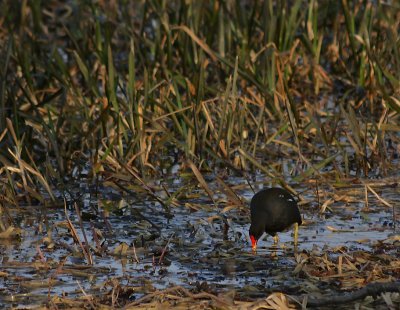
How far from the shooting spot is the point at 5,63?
23.4ft

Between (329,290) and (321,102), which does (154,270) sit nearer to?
(329,290)

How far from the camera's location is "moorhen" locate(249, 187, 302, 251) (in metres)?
5.77

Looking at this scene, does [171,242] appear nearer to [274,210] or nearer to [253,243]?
[253,243]

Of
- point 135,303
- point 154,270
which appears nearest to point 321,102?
point 154,270

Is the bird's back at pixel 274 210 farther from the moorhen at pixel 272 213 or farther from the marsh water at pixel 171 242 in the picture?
the marsh water at pixel 171 242

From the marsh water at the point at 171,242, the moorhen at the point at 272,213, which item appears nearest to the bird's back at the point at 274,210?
the moorhen at the point at 272,213

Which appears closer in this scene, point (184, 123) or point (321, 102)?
point (184, 123)

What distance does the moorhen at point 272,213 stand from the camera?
577 cm

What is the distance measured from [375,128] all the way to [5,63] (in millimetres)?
2239

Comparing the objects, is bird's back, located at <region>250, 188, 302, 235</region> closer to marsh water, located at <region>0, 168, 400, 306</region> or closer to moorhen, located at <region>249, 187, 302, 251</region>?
moorhen, located at <region>249, 187, 302, 251</region>

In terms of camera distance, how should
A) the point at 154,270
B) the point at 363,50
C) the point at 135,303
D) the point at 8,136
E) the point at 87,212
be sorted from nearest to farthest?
the point at 135,303, the point at 154,270, the point at 87,212, the point at 8,136, the point at 363,50

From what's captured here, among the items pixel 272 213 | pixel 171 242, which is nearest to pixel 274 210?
pixel 272 213

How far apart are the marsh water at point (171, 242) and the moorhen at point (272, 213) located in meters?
0.09

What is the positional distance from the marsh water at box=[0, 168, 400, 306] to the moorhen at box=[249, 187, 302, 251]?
9 centimetres
